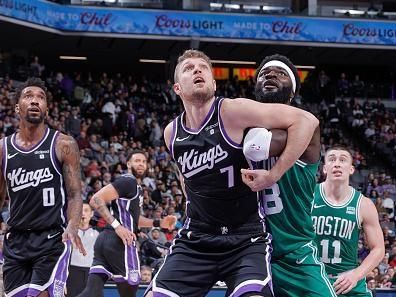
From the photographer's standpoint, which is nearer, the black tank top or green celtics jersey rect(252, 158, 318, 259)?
green celtics jersey rect(252, 158, 318, 259)

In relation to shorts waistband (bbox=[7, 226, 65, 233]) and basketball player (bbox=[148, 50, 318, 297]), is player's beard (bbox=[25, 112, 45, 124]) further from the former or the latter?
basketball player (bbox=[148, 50, 318, 297])

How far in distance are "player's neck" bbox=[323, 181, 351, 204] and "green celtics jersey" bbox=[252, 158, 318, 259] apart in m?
1.58

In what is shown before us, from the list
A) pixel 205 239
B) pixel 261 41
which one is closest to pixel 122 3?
pixel 261 41

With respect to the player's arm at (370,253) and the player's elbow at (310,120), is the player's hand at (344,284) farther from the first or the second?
the player's elbow at (310,120)

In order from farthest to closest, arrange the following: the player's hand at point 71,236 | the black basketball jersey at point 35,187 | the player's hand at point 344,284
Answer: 1. the black basketball jersey at point 35,187
2. the player's hand at point 71,236
3. the player's hand at point 344,284

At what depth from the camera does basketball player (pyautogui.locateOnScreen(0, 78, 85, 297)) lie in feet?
20.5

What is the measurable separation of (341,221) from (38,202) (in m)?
2.39

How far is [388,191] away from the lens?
21.2 meters

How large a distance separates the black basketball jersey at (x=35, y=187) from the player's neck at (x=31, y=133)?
0.07m

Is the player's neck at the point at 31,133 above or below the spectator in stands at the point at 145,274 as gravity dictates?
above

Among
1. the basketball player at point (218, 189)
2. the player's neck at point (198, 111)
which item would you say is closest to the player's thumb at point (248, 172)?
the basketball player at point (218, 189)

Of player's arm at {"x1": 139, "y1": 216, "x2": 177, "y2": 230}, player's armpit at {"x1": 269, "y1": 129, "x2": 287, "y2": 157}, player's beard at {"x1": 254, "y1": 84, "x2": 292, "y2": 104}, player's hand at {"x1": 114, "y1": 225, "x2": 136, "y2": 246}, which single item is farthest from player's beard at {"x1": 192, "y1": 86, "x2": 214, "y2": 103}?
player's hand at {"x1": 114, "y1": 225, "x2": 136, "y2": 246}

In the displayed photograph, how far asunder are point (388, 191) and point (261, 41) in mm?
7312

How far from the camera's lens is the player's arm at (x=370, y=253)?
5320 mm
